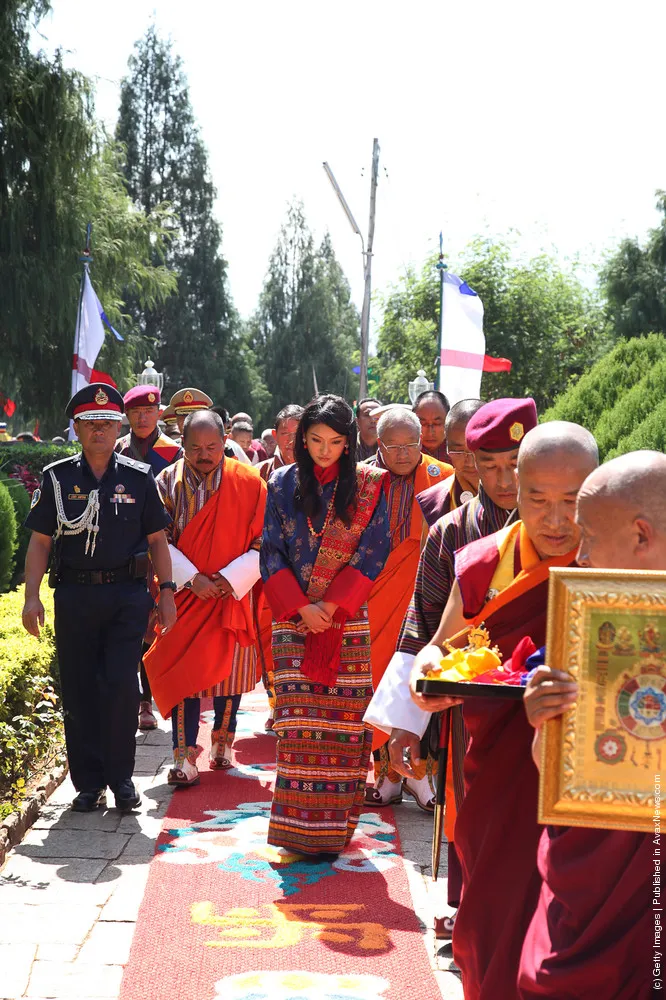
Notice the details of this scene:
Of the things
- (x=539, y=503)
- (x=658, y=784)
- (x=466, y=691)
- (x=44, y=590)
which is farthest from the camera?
(x=44, y=590)

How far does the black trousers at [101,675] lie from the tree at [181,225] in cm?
4584

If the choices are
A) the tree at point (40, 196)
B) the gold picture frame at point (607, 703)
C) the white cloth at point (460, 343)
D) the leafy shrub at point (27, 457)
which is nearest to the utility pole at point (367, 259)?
the tree at point (40, 196)

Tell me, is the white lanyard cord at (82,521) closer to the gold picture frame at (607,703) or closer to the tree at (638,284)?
the gold picture frame at (607,703)

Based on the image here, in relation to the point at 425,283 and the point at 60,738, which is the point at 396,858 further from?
the point at 425,283

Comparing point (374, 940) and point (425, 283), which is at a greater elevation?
point (425, 283)

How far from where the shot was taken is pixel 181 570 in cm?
701

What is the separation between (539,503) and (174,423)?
25.7ft

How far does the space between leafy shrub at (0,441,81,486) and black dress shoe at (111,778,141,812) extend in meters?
10.8

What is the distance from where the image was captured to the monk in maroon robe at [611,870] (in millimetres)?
2324

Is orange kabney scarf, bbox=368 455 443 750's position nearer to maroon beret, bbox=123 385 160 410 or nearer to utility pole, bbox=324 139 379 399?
maroon beret, bbox=123 385 160 410

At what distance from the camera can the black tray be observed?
2492 mm

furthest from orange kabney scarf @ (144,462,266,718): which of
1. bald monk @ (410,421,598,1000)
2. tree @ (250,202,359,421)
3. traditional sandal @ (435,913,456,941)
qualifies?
tree @ (250,202,359,421)

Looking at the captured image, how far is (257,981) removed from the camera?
4078 millimetres

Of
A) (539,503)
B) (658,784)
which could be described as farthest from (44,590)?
(658,784)
